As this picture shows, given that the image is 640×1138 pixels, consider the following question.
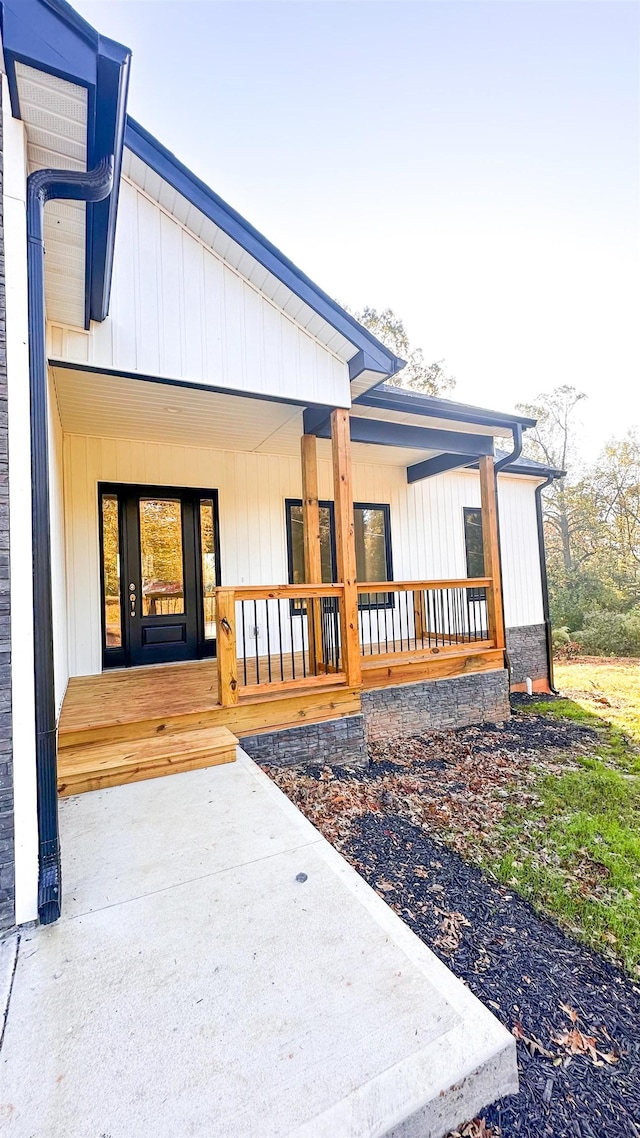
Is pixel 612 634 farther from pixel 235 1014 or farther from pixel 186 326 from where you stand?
pixel 235 1014

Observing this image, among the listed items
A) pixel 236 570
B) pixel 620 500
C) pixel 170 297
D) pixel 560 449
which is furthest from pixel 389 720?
pixel 560 449

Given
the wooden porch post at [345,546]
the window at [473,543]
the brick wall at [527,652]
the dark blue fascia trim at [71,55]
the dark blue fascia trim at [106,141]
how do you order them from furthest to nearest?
the window at [473,543] → the brick wall at [527,652] → the wooden porch post at [345,546] → the dark blue fascia trim at [106,141] → the dark blue fascia trim at [71,55]

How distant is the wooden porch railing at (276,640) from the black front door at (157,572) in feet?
2.28

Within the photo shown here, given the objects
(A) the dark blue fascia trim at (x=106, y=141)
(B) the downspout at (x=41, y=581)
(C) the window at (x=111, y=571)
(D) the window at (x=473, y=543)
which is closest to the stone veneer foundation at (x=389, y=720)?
(B) the downspout at (x=41, y=581)

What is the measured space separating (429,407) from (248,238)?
262 centimetres

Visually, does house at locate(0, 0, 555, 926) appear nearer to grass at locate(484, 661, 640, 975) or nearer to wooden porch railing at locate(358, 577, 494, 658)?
wooden porch railing at locate(358, 577, 494, 658)

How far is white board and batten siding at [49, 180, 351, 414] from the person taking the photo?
3.65m

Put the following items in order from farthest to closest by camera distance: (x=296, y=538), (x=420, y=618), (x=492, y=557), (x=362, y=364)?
(x=420, y=618) < (x=296, y=538) < (x=492, y=557) < (x=362, y=364)

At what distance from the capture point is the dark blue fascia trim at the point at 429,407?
5.23 m

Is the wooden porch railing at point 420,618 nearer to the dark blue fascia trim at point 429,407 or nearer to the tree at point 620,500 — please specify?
the dark blue fascia trim at point 429,407

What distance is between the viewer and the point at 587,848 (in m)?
3.14

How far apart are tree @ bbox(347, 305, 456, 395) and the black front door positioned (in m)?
11.2

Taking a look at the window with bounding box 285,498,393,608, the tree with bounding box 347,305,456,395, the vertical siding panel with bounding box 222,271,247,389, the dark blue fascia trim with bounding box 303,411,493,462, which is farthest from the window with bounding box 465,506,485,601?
the tree with bounding box 347,305,456,395

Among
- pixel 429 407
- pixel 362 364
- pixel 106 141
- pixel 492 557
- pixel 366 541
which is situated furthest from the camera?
pixel 366 541
